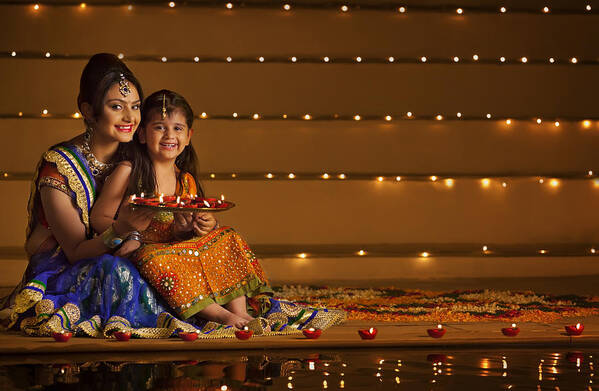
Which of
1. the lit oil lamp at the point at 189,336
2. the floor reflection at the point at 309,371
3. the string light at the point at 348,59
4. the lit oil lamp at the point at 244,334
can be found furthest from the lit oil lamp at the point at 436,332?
the string light at the point at 348,59

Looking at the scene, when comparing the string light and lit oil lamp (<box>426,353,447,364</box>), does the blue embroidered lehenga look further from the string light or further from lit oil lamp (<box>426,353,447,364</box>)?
the string light

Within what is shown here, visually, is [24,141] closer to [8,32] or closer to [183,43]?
[8,32]

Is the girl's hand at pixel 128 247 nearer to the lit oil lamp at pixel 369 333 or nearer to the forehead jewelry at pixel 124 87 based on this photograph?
the forehead jewelry at pixel 124 87

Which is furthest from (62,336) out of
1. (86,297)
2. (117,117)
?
(117,117)

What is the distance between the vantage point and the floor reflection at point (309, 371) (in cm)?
213

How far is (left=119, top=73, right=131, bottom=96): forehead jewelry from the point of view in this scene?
3217 mm

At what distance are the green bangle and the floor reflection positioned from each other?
19.4 inches

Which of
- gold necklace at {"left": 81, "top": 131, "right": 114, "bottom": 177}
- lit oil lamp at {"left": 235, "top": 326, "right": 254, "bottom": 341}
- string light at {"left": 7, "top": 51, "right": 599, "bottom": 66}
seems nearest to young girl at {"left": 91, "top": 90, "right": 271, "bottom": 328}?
gold necklace at {"left": 81, "top": 131, "right": 114, "bottom": 177}

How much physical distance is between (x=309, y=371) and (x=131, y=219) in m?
0.92

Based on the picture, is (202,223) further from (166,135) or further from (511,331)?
(511,331)

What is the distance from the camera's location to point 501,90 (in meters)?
5.18

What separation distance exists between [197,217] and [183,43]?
2.17 m

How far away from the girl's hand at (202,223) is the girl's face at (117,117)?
0.39 meters

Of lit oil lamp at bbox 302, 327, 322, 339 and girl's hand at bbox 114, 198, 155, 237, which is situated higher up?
girl's hand at bbox 114, 198, 155, 237
